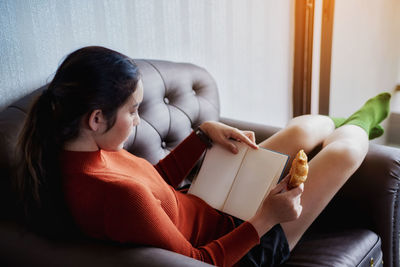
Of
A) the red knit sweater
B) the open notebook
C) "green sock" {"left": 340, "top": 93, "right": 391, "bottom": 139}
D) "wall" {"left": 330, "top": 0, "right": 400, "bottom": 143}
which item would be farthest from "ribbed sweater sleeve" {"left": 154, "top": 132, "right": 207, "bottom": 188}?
"wall" {"left": 330, "top": 0, "right": 400, "bottom": 143}

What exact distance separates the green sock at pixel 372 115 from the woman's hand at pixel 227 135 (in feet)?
1.59

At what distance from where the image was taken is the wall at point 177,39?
109 centimetres

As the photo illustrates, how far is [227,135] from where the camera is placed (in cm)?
112

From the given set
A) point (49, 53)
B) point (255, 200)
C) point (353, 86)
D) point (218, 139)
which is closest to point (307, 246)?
point (255, 200)

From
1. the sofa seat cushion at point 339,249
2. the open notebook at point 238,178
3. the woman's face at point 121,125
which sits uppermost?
the woman's face at point 121,125

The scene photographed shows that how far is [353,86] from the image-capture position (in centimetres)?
256

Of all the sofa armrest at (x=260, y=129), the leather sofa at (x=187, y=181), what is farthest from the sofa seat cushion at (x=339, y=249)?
the sofa armrest at (x=260, y=129)

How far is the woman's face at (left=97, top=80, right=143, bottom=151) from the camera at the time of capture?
2.58 ft

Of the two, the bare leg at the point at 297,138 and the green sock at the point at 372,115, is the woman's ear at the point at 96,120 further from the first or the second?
the green sock at the point at 372,115

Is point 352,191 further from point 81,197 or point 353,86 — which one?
point 353,86

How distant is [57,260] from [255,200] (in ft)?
1.66

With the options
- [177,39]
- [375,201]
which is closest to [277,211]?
[375,201]

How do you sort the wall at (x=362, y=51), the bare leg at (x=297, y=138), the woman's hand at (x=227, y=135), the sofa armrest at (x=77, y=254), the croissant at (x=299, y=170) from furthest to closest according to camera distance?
1. the wall at (x=362, y=51)
2. the bare leg at (x=297, y=138)
3. the woman's hand at (x=227, y=135)
4. the croissant at (x=299, y=170)
5. the sofa armrest at (x=77, y=254)

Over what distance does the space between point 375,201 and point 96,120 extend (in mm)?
840
